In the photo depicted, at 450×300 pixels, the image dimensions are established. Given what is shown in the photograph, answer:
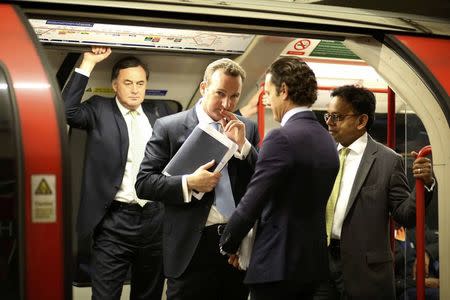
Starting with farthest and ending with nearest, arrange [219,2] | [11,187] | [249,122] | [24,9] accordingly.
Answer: [249,122], [219,2], [24,9], [11,187]

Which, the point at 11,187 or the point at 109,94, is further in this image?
the point at 109,94

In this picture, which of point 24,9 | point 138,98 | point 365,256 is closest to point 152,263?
point 138,98

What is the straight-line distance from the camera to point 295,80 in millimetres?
2795

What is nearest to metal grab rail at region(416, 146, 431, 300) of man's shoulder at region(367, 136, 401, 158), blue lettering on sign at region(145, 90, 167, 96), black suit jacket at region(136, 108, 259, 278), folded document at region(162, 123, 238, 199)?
man's shoulder at region(367, 136, 401, 158)

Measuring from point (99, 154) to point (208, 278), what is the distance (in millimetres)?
1490

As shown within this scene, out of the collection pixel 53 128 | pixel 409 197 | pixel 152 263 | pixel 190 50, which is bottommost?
pixel 152 263

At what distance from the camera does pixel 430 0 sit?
3525 mm

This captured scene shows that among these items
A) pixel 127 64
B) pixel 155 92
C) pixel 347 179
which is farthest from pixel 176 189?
pixel 155 92

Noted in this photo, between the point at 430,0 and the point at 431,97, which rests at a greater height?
the point at 430,0

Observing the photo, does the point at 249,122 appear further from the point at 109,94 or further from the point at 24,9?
the point at 109,94

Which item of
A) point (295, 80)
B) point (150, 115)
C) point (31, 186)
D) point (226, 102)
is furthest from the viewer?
point (150, 115)

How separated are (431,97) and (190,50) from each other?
2015 mm

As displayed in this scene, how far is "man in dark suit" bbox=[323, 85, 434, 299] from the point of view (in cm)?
322

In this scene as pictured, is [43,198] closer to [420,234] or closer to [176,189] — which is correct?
[176,189]
